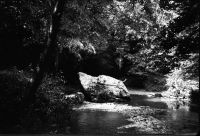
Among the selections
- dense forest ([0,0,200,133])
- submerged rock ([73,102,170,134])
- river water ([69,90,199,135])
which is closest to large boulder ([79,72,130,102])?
submerged rock ([73,102,170,134])

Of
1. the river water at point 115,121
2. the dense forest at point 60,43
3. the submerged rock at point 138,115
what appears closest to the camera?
the dense forest at point 60,43

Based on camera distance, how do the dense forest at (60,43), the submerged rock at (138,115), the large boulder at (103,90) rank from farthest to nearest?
the large boulder at (103,90) → the submerged rock at (138,115) → the dense forest at (60,43)

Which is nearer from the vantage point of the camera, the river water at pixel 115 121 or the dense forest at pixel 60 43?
the dense forest at pixel 60 43

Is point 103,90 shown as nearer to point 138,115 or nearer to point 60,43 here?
point 138,115

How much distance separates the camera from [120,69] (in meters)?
33.5

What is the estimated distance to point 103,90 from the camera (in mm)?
21078

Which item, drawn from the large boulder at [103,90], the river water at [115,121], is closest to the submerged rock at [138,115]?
the river water at [115,121]

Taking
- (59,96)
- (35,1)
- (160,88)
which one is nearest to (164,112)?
(59,96)

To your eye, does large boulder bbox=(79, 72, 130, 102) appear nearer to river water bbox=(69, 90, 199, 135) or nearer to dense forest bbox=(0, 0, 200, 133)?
dense forest bbox=(0, 0, 200, 133)

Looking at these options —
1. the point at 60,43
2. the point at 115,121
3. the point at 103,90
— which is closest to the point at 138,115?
the point at 115,121

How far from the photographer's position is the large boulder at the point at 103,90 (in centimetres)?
2066

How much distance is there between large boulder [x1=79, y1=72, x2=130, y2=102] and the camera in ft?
67.8

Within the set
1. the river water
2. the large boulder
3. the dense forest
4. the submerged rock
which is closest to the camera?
the dense forest

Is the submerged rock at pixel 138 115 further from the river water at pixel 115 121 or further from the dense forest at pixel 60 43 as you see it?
the dense forest at pixel 60 43
